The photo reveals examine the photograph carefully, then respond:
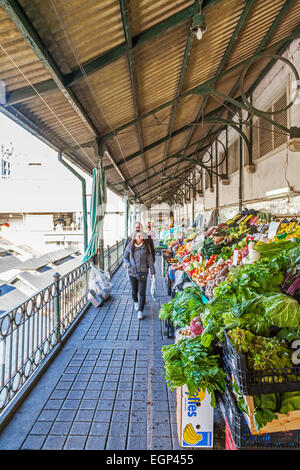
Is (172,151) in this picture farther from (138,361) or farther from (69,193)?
(69,193)

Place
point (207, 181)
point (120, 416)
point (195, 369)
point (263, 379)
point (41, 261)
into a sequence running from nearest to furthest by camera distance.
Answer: point (263, 379)
point (195, 369)
point (120, 416)
point (207, 181)
point (41, 261)

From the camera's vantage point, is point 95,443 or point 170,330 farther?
point 170,330

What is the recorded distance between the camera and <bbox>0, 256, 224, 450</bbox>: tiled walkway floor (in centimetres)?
218

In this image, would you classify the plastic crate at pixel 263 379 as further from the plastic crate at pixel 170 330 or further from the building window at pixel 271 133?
the building window at pixel 271 133

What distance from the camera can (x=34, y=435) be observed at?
2.23 m

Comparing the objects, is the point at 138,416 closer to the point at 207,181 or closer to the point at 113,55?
the point at 113,55

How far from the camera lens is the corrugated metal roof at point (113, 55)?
7.77 ft

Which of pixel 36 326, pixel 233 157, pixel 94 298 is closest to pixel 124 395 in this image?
pixel 36 326

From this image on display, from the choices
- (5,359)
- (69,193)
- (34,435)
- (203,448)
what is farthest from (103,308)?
(69,193)

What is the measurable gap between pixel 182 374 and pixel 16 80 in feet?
10.2

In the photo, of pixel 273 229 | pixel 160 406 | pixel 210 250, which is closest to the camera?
pixel 160 406

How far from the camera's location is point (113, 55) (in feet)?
9.68
